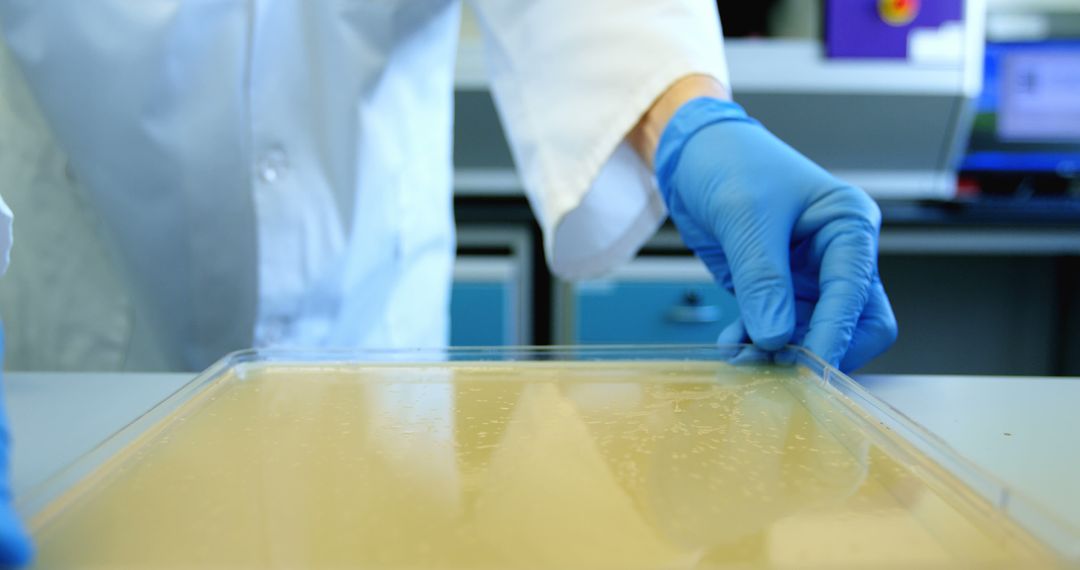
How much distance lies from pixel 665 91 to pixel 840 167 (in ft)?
5.28

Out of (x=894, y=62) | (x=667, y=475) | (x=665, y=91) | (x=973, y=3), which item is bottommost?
(x=667, y=475)

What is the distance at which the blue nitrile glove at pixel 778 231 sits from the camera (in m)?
0.67

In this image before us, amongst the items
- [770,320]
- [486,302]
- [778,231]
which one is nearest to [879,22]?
[486,302]

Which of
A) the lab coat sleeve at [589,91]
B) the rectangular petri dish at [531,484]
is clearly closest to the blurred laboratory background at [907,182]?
the lab coat sleeve at [589,91]

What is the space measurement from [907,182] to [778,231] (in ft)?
5.87

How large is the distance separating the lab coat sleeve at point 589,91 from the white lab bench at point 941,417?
14.8 inches

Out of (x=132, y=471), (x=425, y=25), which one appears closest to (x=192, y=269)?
(x=425, y=25)

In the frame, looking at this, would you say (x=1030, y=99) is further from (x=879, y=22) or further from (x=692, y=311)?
(x=692, y=311)

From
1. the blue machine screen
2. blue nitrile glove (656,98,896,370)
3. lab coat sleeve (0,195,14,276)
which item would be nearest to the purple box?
the blue machine screen

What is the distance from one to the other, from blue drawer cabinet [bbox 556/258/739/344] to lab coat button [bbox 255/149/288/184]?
109 cm

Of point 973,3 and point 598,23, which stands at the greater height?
point 973,3

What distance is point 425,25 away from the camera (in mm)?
1013

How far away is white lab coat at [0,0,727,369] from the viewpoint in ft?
2.90

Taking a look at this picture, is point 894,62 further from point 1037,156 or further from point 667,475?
point 667,475
